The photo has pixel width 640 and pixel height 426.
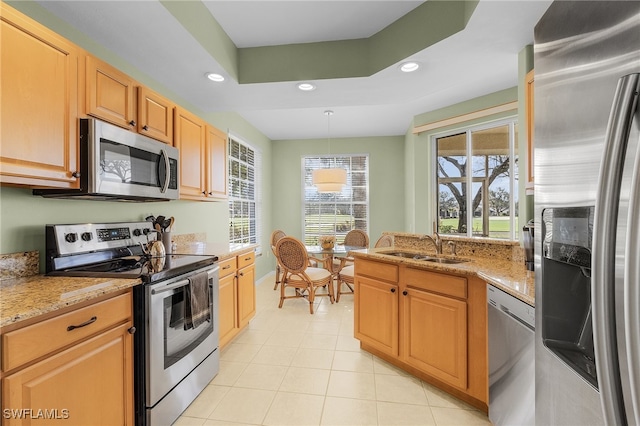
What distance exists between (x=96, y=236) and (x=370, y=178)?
4.96 meters

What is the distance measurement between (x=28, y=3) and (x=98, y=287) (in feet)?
5.54

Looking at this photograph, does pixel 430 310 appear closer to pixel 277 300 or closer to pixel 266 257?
pixel 277 300

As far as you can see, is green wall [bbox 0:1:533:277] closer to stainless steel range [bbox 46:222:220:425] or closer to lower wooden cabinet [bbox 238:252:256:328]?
stainless steel range [bbox 46:222:220:425]

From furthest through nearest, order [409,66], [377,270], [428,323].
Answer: [377,270], [409,66], [428,323]

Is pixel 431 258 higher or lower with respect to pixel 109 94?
lower

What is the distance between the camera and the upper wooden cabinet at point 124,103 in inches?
68.5

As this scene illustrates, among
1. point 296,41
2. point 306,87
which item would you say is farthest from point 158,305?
point 296,41

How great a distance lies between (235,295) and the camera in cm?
283

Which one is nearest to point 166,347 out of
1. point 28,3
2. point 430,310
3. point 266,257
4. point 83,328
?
point 83,328

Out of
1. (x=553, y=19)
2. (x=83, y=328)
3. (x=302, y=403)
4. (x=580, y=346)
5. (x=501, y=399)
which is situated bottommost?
(x=302, y=403)

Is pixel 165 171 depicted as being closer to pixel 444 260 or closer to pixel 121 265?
pixel 121 265

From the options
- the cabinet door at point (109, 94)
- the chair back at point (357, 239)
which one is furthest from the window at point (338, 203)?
the cabinet door at point (109, 94)

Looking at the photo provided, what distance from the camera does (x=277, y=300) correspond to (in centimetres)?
436

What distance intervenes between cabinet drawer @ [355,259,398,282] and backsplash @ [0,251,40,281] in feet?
7.43
